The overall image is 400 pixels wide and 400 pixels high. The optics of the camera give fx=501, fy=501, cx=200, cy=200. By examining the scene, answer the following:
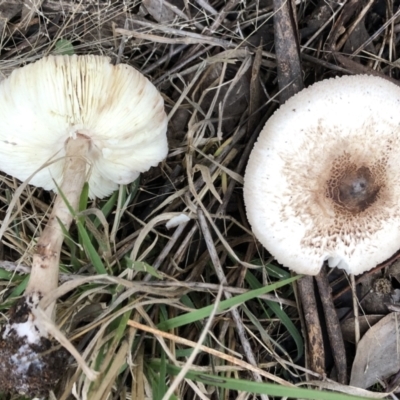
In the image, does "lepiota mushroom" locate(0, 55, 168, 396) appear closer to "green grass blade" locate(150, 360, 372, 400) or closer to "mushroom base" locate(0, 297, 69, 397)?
"mushroom base" locate(0, 297, 69, 397)

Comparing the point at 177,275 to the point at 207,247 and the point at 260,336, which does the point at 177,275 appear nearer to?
the point at 207,247

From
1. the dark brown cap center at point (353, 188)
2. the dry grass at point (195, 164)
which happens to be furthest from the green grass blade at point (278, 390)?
the dark brown cap center at point (353, 188)

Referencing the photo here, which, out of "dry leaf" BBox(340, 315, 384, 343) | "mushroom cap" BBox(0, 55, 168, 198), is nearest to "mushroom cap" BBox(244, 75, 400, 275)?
"dry leaf" BBox(340, 315, 384, 343)

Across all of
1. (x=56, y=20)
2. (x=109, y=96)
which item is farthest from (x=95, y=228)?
(x=56, y=20)

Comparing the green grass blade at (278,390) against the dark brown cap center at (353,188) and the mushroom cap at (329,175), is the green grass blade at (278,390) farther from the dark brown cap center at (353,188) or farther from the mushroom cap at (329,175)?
the dark brown cap center at (353,188)

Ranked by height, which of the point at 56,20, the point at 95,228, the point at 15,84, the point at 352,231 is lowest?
the point at 95,228

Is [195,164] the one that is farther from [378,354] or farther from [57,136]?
[378,354]
